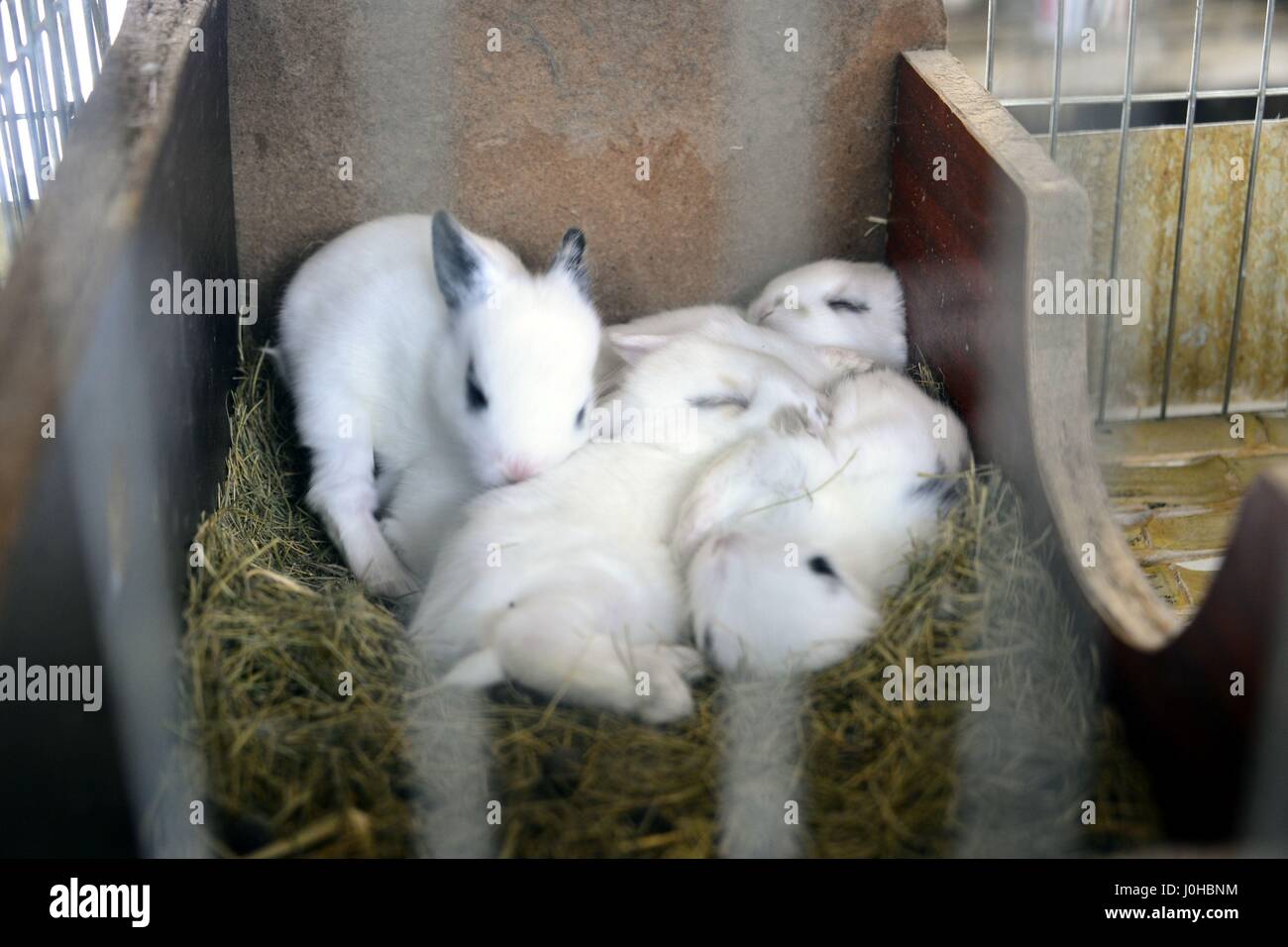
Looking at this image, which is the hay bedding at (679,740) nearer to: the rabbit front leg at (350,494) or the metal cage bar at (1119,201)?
the rabbit front leg at (350,494)

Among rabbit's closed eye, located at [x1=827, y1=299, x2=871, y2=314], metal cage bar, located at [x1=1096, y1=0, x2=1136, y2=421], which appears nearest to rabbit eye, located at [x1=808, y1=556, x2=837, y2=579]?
rabbit's closed eye, located at [x1=827, y1=299, x2=871, y2=314]

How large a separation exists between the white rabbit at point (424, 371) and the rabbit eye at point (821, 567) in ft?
1.63

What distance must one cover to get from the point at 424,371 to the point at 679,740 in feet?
3.25

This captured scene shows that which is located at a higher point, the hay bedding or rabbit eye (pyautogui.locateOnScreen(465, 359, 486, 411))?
rabbit eye (pyautogui.locateOnScreen(465, 359, 486, 411))

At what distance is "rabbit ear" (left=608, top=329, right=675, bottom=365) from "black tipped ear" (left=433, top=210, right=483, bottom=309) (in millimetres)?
335

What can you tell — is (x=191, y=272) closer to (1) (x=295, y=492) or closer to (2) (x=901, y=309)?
(1) (x=295, y=492)

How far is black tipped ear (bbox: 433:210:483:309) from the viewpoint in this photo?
7.43ft

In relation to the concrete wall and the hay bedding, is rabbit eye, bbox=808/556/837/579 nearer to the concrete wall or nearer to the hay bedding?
the hay bedding

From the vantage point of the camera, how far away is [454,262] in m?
2.30

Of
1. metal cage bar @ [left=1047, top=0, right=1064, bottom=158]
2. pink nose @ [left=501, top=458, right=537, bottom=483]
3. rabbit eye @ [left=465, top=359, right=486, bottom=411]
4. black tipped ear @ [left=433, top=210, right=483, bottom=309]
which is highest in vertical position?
metal cage bar @ [left=1047, top=0, right=1064, bottom=158]

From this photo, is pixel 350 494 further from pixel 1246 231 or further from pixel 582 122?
pixel 1246 231

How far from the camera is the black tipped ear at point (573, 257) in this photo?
2.46 meters

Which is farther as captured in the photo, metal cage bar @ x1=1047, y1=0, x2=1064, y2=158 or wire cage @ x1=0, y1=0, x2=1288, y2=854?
metal cage bar @ x1=1047, y1=0, x2=1064, y2=158

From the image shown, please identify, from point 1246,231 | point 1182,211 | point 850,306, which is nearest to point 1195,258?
point 1246,231
